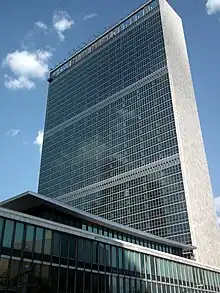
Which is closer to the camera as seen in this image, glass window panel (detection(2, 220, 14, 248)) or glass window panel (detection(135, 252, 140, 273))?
glass window panel (detection(2, 220, 14, 248))

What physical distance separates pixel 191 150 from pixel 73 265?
3574 inches

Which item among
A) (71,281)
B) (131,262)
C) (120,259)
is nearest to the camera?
(71,281)

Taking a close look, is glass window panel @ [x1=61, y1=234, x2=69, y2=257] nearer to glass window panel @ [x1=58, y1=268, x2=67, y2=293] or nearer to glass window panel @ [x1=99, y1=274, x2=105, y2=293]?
glass window panel @ [x1=58, y1=268, x2=67, y2=293]

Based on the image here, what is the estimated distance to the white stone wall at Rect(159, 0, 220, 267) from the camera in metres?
113

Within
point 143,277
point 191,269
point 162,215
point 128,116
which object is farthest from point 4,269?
point 128,116

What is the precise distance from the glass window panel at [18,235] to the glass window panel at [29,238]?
2.39 feet

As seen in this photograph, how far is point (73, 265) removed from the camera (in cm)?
4512

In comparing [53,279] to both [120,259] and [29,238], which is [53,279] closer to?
[29,238]

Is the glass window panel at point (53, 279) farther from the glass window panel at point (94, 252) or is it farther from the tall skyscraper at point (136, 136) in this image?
the tall skyscraper at point (136, 136)

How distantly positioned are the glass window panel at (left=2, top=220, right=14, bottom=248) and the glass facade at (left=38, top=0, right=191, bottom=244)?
77.8 m

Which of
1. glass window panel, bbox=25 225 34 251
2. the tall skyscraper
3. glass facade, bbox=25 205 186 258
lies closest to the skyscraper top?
the tall skyscraper


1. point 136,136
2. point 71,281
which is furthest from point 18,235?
point 136,136

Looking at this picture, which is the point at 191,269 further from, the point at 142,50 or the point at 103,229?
the point at 142,50

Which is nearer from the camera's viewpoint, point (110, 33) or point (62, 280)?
point (62, 280)
